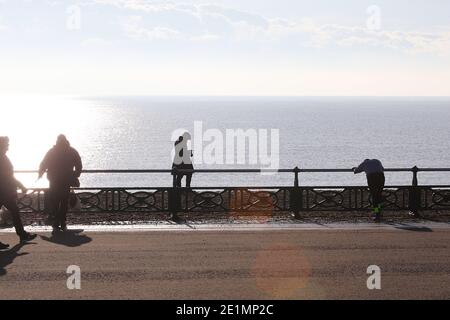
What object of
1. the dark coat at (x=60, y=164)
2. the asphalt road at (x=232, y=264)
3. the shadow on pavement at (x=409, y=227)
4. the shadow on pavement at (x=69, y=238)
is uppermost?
the dark coat at (x=60, y=164)

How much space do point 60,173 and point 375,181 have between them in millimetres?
6782

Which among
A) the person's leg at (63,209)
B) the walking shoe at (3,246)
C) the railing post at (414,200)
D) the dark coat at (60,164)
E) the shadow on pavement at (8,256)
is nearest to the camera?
the shadow on pavement at (8,256)

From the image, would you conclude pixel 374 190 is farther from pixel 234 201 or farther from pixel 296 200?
pixel 234 201

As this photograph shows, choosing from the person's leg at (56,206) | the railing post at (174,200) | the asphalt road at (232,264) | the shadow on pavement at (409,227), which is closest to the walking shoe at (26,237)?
the asphalt road at (232,264)

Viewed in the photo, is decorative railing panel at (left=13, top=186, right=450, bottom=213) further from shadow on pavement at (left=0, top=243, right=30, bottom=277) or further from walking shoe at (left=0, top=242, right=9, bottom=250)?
shadow on pavement at (left=0, top=243, right=30, bottom=277)

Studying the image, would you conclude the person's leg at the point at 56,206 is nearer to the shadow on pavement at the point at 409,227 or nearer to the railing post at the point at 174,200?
the railing post at the point at 174,200

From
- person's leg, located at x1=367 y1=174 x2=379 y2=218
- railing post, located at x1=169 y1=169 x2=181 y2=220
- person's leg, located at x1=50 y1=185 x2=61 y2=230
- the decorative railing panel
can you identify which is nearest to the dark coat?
person's leg, located at x1=50 y1=185 x2=61 y2=230

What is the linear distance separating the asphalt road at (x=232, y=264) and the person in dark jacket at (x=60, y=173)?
2.85 feet

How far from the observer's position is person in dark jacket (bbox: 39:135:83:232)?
1742 centimetres

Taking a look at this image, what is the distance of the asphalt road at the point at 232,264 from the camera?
11.1 m

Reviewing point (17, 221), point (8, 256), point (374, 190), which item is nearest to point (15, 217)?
point (17, 221)

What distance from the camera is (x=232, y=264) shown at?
522 inches

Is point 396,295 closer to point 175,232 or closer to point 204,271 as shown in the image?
point 204,271

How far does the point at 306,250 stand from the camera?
48.0 ft
